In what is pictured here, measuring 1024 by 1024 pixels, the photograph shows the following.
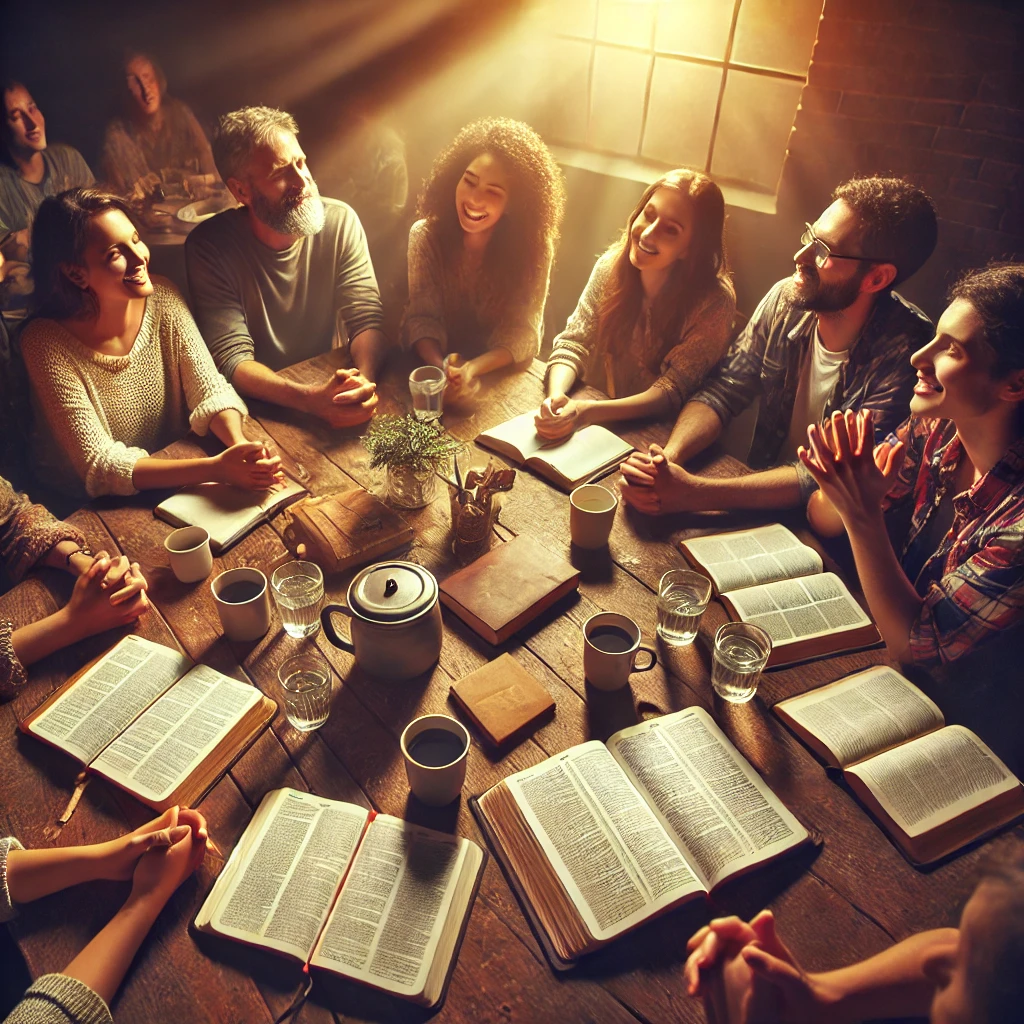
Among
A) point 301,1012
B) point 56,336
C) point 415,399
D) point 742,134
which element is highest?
point 742,134

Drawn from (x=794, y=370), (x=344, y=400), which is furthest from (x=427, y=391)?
(x=794, y=370)

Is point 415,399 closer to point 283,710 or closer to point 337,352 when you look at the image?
point 337,352

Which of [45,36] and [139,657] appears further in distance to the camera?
[45,36]

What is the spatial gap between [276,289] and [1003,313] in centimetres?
237

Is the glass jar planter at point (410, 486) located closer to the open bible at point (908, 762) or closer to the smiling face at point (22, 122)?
the open bible at point (908, 762)

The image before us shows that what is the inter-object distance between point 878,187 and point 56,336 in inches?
93.1

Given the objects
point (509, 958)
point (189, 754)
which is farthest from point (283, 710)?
point (509, 958)

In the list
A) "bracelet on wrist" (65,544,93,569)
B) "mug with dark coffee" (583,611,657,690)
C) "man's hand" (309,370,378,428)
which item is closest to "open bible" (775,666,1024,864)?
"mug with dark coffee" (583,611,657,690)

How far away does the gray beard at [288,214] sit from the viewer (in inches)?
101

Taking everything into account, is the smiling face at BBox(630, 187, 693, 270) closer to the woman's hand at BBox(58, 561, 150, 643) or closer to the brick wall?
the brick wall

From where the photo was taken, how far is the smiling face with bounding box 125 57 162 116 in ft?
14.6

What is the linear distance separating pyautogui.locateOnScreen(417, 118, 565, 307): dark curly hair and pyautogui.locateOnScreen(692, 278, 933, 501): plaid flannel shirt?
33.7 inches

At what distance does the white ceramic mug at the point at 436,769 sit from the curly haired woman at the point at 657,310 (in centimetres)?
112

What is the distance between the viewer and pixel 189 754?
1.35 metres
